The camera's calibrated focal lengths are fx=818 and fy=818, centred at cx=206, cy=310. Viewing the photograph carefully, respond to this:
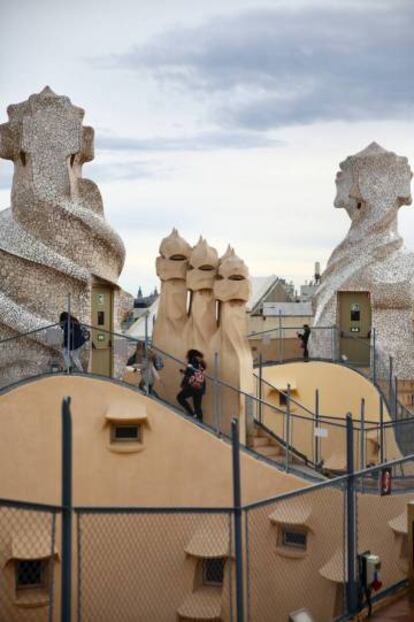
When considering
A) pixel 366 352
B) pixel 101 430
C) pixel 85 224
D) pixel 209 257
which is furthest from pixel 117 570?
pixel 366 352

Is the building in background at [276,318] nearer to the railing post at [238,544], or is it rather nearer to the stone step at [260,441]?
the stone step at [260,441]

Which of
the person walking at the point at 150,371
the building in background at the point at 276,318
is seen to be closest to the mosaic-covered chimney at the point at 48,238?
the person walking at the point at 150,371

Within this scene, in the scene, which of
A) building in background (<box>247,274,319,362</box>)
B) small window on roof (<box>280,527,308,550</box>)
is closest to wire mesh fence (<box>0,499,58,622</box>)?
small window on roof (<box>280,527,308,550</box>)

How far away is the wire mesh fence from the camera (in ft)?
38.4

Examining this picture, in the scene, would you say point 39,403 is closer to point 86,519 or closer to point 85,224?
point 86,519

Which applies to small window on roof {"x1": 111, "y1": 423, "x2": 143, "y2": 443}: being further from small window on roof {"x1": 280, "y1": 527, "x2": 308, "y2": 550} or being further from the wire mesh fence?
small window on roof {"x1": 280, "y1": 527, "x2": 308, "y2": 550}

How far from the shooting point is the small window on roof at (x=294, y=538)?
12172mm

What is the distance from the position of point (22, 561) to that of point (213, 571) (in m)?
2.89

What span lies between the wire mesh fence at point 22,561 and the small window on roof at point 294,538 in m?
3.42

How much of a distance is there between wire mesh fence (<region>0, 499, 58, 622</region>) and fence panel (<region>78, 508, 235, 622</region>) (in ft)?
2.04

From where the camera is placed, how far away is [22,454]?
40.8 feet

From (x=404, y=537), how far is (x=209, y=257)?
248 inches

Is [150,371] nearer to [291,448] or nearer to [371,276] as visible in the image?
[291,448]

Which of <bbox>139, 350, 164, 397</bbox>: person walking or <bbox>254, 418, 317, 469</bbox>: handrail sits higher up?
<bbox>139, 350, 164, 397</bbox>: person walking
